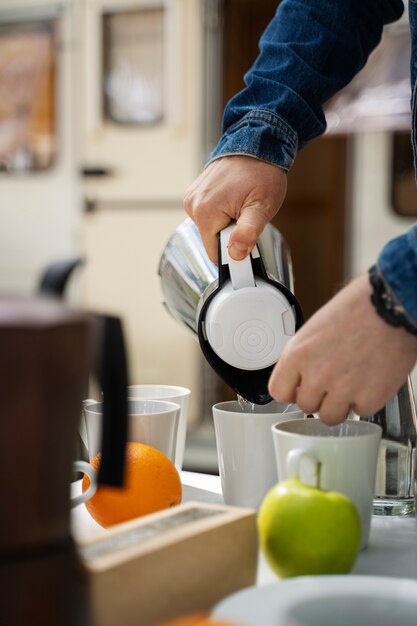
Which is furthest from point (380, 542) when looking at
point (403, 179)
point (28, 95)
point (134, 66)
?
point (28, 95)

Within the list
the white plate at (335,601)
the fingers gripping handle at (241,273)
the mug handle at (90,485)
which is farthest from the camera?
the fingers gripping handle at (241,273)

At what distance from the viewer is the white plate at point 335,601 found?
49 centimetres

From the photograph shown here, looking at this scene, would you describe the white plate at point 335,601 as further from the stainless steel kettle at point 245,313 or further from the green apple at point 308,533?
the stainless steel kettle at point 245,313

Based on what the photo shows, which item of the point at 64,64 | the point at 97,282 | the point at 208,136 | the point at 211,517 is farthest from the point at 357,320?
the point at 64,64

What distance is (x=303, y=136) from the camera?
3.74ft

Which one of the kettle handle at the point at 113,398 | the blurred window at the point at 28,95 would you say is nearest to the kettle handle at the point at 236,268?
the kettle handle at the point at 113,398

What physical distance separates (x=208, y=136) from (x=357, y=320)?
2.53 metres

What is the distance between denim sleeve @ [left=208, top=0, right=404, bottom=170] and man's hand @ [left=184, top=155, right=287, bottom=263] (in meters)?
0.02

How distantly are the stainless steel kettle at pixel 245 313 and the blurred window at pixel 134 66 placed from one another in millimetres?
2391

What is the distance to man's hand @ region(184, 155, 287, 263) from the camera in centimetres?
100

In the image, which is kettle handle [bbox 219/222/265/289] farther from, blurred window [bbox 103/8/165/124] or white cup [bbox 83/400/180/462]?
blurred window [bbox 103/8/165/124]

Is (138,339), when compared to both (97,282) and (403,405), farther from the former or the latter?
(403,405)

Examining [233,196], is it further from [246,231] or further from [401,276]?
[401,276]

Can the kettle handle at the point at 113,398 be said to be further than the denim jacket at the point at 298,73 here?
No
